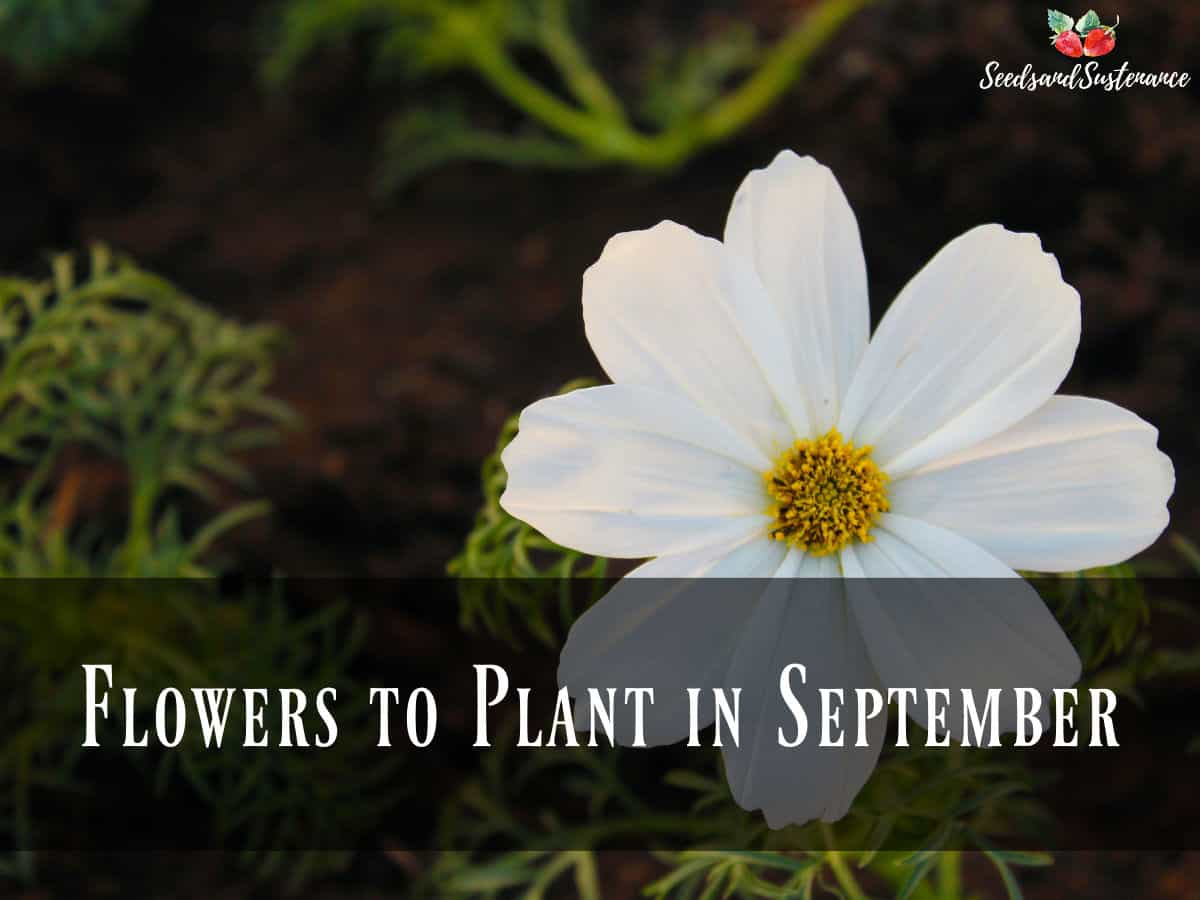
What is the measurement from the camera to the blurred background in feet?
4.75

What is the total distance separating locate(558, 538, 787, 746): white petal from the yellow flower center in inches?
1.1

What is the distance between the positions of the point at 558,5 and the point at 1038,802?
116 centimetres

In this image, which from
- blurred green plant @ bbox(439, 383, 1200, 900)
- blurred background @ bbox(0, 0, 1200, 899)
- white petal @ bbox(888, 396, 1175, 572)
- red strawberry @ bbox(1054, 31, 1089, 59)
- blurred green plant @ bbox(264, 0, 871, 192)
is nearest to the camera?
white petal @ bbox(888, 396, 1175, 572)

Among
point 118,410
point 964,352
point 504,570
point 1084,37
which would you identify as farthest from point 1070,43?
point 118,410

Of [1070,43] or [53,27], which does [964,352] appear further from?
[53,27]

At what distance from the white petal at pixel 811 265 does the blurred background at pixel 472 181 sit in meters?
0.70

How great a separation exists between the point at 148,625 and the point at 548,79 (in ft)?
3.46

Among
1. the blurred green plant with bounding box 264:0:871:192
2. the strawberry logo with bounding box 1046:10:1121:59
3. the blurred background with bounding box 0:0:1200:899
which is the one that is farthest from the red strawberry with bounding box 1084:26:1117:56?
the blurred green plant with bounding box 264:0:871:192

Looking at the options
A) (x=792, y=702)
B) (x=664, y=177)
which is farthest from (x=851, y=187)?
(x=792, y=702)

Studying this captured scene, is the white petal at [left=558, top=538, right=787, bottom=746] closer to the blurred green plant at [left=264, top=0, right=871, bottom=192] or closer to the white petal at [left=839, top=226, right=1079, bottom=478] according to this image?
the white petal at [left=839, top=226, right=1079, bottom=478]

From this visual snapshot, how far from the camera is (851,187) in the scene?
62.8 inches

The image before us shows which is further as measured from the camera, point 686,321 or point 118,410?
point 118,410

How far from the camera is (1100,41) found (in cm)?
133

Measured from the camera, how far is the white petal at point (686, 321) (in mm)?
684
